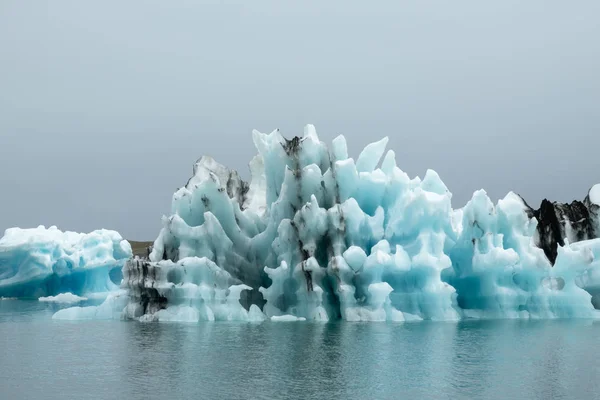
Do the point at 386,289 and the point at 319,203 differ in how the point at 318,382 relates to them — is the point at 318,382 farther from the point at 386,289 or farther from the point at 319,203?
the point at 319,203

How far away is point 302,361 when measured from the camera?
66.3ft

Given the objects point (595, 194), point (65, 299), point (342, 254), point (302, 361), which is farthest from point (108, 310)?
point (595, 194)

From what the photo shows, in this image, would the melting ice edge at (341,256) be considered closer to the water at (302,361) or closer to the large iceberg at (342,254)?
the large iceberg at (342,254)

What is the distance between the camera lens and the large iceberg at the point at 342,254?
30547 millimetres

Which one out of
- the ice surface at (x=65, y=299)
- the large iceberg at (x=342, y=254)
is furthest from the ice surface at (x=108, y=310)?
the ice surface at (x=65, y=299)

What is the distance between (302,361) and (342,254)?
36.8ft

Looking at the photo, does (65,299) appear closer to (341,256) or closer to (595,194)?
(341,256)

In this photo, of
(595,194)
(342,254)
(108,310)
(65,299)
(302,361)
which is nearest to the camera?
(302,361)

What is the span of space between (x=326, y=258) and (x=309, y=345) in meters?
8.91

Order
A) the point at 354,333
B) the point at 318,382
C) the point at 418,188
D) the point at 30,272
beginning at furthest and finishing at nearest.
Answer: the point at 30,272
the point at 418,188
the point at 354,333
the point at 318,382

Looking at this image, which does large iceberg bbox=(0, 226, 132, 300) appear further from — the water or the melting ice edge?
the water

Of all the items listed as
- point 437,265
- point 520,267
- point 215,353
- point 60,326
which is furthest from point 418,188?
point 60,326

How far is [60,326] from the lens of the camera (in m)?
32.4

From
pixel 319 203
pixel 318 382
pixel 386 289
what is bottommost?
pixel 318 382
